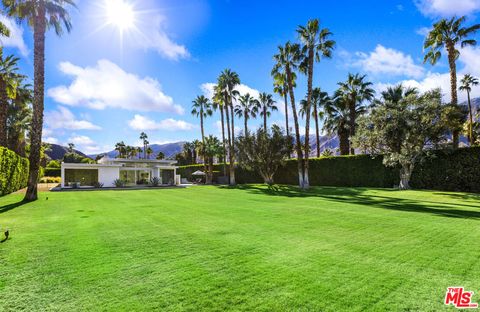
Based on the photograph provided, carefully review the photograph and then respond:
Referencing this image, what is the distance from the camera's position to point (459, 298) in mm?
3496

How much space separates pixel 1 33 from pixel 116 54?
23.2 ft

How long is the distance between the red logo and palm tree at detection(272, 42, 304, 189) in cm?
2176

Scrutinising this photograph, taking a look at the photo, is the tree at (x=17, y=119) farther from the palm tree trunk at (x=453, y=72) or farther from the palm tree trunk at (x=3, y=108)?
the palm tree trunk at (x=453, y=72)

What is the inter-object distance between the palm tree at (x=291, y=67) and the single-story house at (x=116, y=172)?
20.6m

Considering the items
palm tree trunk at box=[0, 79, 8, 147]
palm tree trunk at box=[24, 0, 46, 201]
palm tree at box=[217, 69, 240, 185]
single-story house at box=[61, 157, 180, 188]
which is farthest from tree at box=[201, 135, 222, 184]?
A: palm tree trunk at box=[24, 0, 46, 201]

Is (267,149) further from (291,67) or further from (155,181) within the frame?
(155,181)

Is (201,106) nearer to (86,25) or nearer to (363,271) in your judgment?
(86,25)

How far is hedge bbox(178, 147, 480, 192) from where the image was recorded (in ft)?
65.2

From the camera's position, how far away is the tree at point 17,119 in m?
33.6

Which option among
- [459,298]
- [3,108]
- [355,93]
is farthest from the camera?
[355,93]

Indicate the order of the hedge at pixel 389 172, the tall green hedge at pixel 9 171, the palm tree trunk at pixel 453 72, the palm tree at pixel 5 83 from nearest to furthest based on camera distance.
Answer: the tall green hedge at pixel 9 171
the hedge at pixel 389 172
the palm tree trunk at pixel 453 72
the palm tree at pixel 5 83

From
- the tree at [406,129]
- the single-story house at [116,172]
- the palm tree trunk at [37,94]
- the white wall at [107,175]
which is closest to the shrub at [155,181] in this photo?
the single-story house at [116,172]

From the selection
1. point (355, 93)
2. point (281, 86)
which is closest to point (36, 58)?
point (281, 86)

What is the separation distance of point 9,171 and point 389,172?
30.7 meters
